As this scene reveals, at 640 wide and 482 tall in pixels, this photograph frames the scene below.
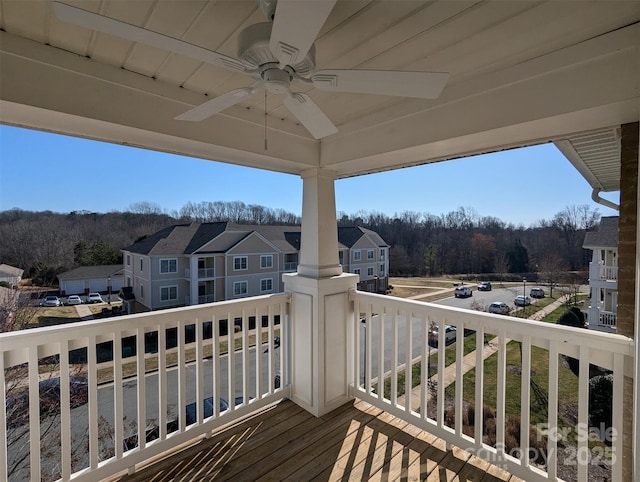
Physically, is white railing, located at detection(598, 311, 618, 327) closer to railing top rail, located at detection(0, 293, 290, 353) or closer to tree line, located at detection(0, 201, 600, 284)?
tree line, located at detection(0, 201, 600, 284)

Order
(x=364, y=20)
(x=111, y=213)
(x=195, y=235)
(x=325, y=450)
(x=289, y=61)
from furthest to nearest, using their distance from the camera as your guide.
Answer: (x=325, y=450)
(x=195, y=235)
(x=111, y=213)
(x=364, y=20)
(x=289, y=61)

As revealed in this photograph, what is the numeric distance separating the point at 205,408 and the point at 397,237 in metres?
2.04

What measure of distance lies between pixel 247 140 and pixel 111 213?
3.53 ft

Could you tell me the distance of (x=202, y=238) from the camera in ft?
6.57

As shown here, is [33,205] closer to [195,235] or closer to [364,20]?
[195,235]

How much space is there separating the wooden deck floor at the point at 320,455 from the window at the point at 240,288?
1.12 meters

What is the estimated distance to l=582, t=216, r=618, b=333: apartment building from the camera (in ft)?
5.63

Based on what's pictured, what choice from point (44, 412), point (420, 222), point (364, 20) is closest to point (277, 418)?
point (44, 412)

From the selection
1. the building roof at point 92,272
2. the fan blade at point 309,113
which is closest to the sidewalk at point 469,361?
the fan blade at point 309,113

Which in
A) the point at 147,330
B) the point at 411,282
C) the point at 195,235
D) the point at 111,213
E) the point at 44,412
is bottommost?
the point at 44,412

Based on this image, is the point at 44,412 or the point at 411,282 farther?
the point at 411,282

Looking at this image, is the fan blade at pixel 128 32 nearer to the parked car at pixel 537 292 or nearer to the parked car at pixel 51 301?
the parked car at pixel 51 301

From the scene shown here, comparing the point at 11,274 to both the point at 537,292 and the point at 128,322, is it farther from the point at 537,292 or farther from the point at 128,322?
the point at 537,292

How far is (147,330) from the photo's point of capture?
2051 millimetres
